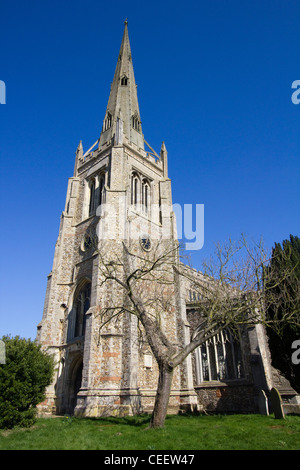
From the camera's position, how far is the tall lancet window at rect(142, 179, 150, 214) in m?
23.9

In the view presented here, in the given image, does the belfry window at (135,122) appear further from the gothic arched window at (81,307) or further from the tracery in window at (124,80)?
the gothic arched window at (81,307)

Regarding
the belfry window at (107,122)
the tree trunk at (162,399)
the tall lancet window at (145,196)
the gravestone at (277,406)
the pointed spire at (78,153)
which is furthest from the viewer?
the belfry window at (107,122)

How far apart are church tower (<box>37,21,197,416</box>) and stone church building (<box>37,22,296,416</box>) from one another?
0.17ft

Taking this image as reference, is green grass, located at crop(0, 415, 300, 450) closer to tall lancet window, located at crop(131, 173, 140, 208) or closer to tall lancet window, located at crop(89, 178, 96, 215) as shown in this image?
tall lancet window, located at crop(89, 178, 96, 215)

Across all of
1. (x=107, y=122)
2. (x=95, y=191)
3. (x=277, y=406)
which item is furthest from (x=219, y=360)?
(x=107, y=122)

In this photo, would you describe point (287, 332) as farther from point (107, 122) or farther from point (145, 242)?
point (107, 122)

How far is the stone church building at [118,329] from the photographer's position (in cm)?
1466

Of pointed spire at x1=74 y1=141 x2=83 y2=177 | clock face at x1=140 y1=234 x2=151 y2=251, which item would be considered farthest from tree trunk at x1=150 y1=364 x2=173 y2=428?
pointed spire at x1=74 y1=141 x2=83 y2=177

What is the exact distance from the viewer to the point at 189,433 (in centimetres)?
809

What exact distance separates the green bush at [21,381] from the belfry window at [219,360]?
32.3 ft

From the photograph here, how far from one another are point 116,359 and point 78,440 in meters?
7.67

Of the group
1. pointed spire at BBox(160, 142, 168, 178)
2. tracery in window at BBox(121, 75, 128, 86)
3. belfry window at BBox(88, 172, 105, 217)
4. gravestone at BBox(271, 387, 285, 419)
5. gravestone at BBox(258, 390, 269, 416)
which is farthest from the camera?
tracery in window at BBox(121, 75, 128, 86)

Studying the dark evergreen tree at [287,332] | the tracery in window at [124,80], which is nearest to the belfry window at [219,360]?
the dark evergreen tree at [287,332]
